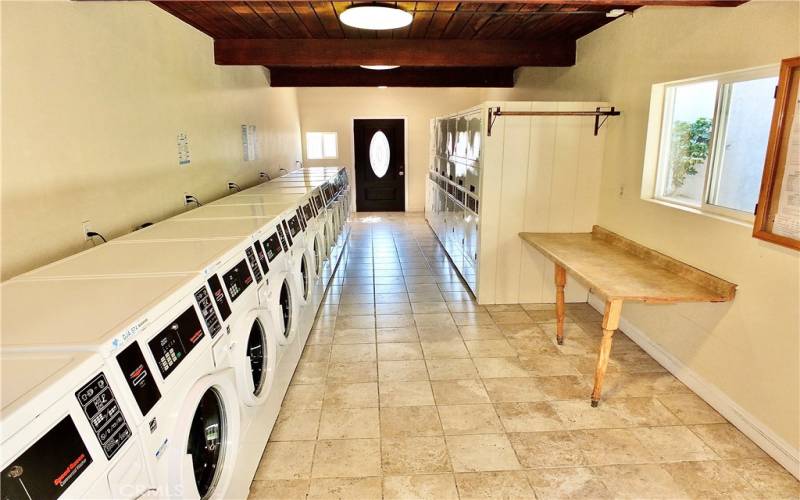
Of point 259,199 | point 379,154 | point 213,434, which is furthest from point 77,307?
point 379,154

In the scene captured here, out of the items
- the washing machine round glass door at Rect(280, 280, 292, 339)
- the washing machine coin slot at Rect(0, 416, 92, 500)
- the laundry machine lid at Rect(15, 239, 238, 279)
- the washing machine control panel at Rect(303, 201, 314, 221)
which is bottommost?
the washing machine round glass door at Rect(280, 280, 292, 339)

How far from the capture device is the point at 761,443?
2256 millimetres

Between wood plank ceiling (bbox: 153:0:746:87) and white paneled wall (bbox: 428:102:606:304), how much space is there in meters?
0.68

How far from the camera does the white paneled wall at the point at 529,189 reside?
3.82 meters

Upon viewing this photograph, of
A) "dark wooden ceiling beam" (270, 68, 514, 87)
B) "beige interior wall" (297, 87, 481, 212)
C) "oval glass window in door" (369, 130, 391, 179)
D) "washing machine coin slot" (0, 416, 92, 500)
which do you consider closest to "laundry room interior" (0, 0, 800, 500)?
"washing machine coin slot" (0, 416, 92, 500)

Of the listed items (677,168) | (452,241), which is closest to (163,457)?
(677,168)

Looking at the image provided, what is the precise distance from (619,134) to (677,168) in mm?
657

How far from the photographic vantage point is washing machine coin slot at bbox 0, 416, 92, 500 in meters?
0.76

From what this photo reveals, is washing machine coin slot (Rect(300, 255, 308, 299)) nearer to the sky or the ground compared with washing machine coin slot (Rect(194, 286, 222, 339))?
nearer to the ground

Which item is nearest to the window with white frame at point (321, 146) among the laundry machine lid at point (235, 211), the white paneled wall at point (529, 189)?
the white paneled wall at point (529, 189)

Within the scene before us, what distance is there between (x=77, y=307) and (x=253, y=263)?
834mm

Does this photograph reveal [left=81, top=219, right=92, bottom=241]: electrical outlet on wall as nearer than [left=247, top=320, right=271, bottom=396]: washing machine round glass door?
No

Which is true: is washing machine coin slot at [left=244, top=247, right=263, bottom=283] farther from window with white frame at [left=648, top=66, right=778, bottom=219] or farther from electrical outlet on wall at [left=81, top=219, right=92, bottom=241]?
window with white frame at [left=648, top=66, right=778, bottom=219]

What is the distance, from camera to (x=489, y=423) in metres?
2.46
